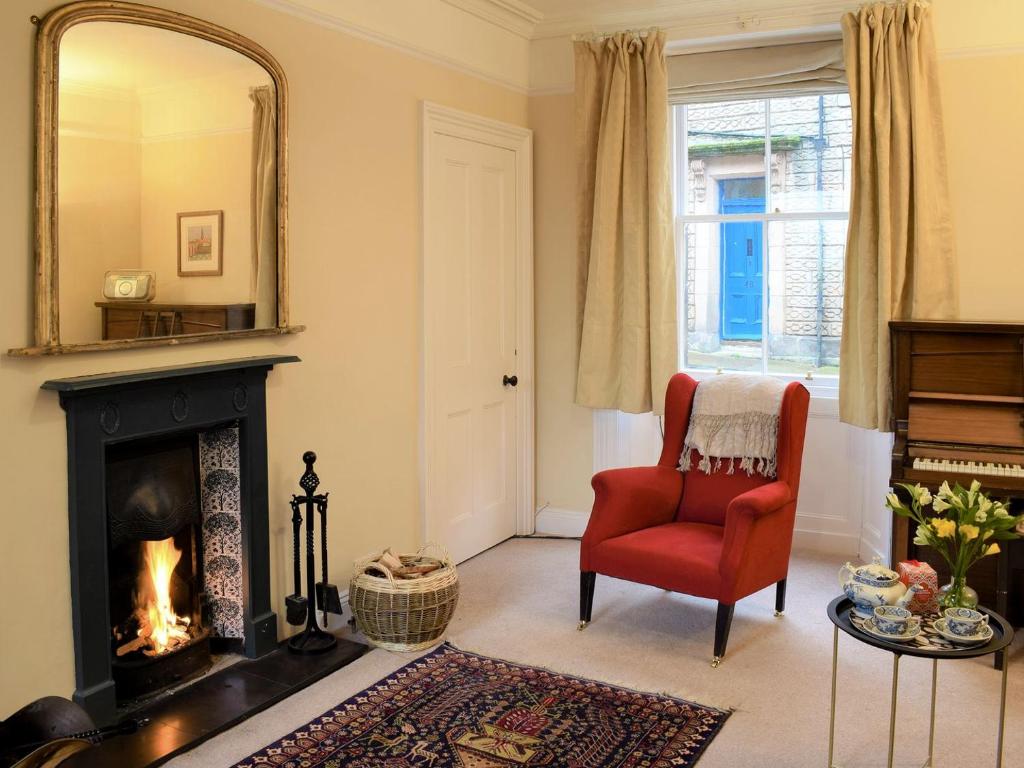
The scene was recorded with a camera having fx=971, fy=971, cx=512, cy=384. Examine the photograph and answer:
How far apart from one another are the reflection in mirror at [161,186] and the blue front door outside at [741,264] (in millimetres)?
2566

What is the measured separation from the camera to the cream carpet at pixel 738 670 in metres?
2.89

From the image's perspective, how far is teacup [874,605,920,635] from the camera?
2.42 metres

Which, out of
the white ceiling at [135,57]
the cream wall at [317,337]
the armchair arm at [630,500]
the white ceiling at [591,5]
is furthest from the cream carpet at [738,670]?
the white ceiling at [591,5]

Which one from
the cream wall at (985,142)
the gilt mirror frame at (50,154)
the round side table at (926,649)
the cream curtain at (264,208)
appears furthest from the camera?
the cream wall at (985,142)

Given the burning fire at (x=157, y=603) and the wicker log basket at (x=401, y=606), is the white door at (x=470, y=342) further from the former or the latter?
the burning fire at (x=157, y=603)

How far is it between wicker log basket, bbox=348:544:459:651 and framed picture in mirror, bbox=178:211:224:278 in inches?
49.2

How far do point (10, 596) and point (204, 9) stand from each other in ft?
6.28

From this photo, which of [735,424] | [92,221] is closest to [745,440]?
[735,424]

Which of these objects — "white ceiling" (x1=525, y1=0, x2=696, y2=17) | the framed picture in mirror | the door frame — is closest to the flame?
the framed picture in mirror

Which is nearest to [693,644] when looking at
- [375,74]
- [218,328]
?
[218,328]

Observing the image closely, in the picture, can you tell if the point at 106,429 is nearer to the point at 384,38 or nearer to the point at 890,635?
the point at 384,38

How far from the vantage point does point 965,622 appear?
2406 mm

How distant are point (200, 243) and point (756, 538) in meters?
2.23

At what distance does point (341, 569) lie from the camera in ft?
12.9
